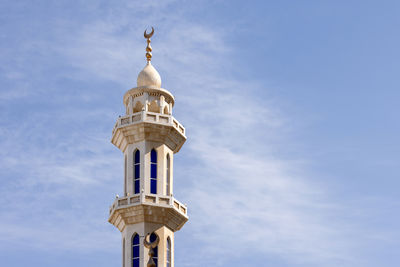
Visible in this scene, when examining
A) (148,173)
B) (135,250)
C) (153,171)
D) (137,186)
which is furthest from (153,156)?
(135,250)

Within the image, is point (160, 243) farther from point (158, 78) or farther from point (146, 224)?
point (158, 78)

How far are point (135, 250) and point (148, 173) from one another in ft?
17.5

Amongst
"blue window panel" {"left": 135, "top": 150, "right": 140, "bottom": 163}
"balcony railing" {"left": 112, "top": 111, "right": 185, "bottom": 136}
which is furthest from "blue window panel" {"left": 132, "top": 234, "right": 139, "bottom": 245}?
"balcony railing" {"left": 112, "top": 111, "right": 185, "bottom": 136}

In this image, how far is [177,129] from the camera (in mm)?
60844

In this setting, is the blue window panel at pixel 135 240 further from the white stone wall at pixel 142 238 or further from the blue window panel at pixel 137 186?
the blue window panel at pixel 137 186

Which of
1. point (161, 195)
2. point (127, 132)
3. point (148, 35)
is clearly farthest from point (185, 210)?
point (148, 35)

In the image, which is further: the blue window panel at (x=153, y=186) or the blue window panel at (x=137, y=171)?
the blue window panel at (x=137, y=171)

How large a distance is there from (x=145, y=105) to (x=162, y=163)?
4.28 meters

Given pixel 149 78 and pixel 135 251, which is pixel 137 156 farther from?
pixel 135 251

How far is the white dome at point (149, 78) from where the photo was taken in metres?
61.9

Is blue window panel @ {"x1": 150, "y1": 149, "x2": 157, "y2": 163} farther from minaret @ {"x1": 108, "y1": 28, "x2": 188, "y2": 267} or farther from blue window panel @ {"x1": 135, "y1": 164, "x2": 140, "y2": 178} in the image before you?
blue window panel @ {"x1": 135, "y1": 164, "x2": 140, "y2": 178}

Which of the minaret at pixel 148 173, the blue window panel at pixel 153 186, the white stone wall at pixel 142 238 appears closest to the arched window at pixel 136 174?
the minaret at pixel 148 173

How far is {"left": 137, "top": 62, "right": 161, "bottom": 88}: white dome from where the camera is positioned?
203 feet

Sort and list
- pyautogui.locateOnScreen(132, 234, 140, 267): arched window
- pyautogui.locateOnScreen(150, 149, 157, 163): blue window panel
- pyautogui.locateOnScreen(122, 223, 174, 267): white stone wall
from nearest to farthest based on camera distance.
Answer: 1. pyautogui.locateOnScreen(122, 223, 174, 267): white stone wall
2. pyautogui.locateOnScreen(132, 234, 140, 267): arched window
3. pyautogui.locateOnScreen(150, 149, 157, 163): blue window panel
